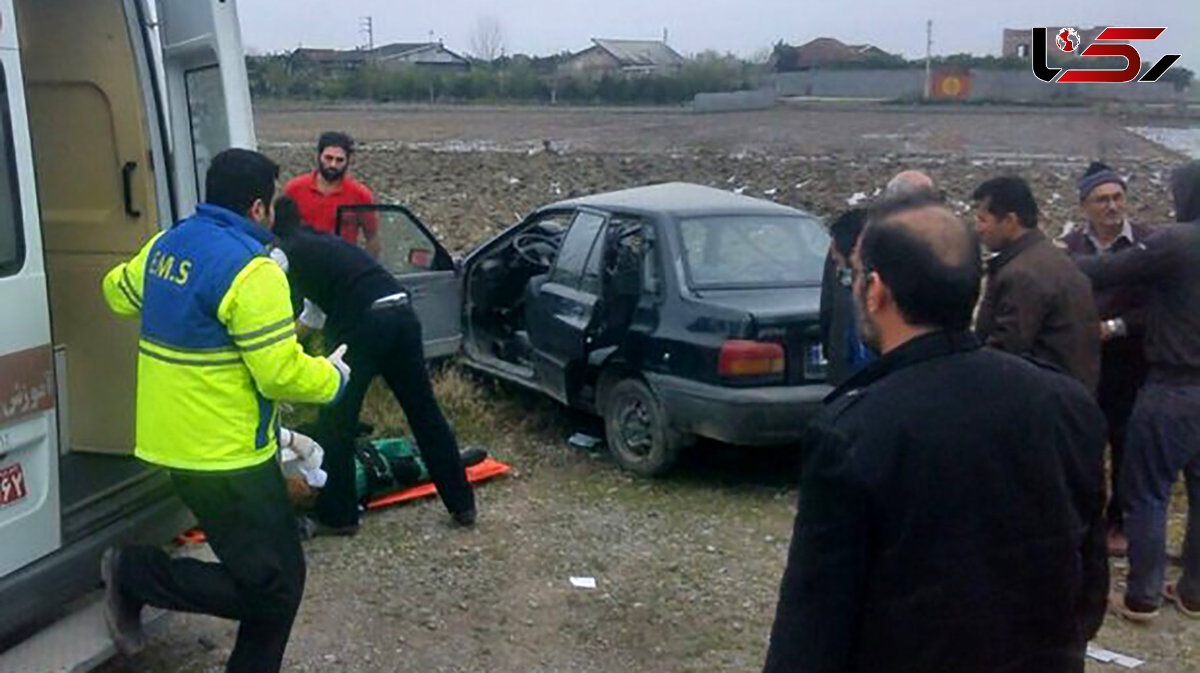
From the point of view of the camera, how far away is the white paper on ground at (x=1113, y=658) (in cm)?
508

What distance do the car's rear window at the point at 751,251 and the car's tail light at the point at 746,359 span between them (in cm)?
54

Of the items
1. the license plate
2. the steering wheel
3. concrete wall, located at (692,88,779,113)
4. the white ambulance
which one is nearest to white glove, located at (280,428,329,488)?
the white ambulance

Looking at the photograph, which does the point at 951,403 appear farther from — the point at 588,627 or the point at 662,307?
the point at 662,307

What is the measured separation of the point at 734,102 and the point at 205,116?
151ft

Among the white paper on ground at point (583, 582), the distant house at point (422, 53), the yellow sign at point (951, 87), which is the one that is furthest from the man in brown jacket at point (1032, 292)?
the distant house at point (422, 53)

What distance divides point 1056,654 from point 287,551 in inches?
96.0

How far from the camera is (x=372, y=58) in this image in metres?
69.8

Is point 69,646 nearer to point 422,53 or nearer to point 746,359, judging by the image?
point 746,359

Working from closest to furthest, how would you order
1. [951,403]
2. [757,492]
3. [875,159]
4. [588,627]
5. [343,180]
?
[951,403] → [588,627] → [757,492] → [343,180] → [875,159]

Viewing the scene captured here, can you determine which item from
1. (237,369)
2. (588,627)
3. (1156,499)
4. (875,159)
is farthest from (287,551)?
(875,159)

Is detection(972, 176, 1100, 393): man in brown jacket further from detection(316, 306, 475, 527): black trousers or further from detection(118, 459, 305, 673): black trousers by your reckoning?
detection(118, 459, 305, 673): black trousers

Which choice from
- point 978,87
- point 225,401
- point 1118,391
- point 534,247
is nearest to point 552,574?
point 225,401

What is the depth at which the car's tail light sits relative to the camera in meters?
6.82

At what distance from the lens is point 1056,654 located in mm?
2498
